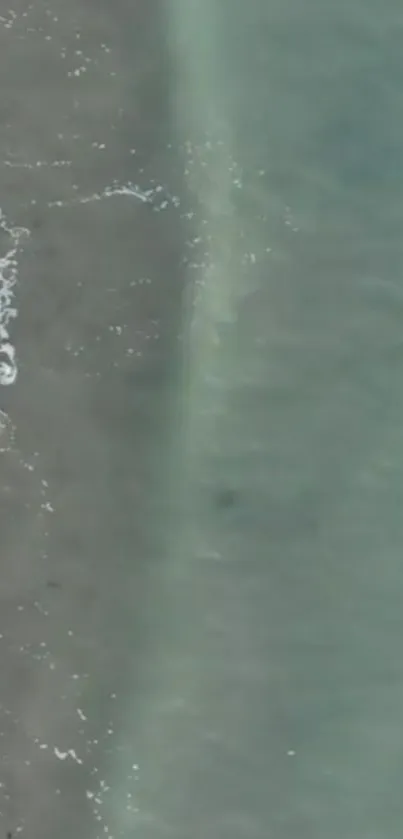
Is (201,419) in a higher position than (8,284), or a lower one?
lower

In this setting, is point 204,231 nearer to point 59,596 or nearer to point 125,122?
point 125,122

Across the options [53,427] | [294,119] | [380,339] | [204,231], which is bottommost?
[53,427]

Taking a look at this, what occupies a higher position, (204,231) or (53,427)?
(204,231)

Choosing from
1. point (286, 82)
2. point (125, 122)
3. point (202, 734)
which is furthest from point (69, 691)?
point (286, 82)
